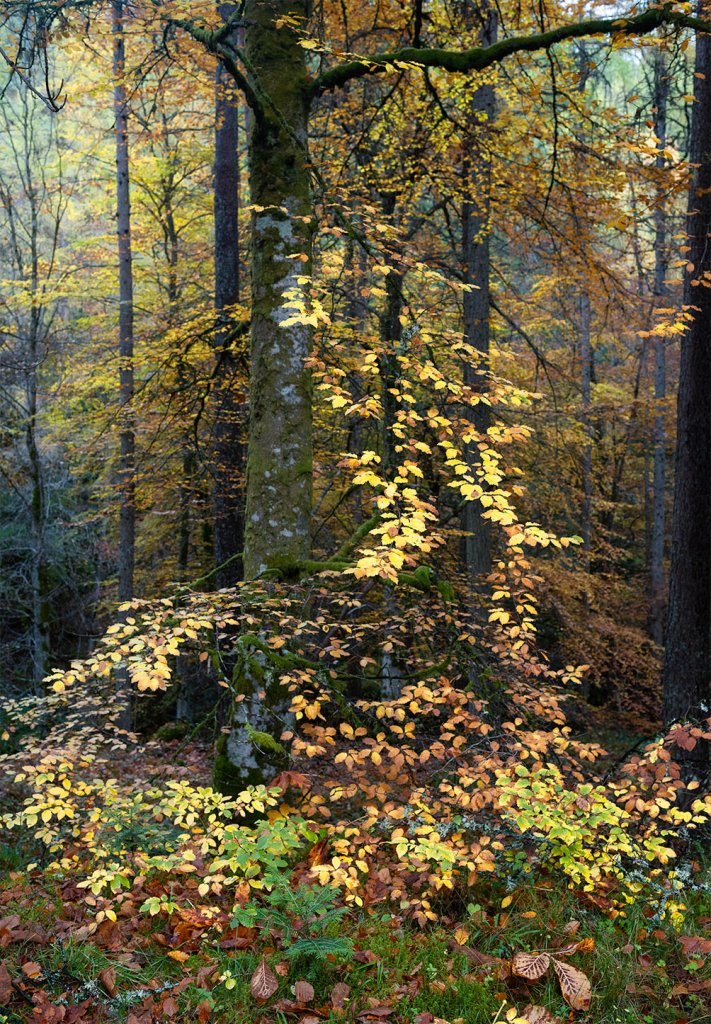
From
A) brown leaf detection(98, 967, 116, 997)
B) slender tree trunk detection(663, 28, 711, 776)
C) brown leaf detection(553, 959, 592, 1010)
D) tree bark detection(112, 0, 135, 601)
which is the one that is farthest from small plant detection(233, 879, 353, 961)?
tree bark detection(112, 0, 135, 601)

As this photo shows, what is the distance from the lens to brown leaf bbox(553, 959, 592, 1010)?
3258 mm

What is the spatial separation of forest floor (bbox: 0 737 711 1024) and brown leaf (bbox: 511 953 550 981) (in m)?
0.06

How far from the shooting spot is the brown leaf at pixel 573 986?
10.7 ft

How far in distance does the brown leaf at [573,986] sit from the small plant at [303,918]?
957 mm

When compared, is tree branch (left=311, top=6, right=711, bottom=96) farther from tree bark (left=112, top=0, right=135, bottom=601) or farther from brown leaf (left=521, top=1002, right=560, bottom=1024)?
tree bark (left=112, top=0, right=135, bottom=601)

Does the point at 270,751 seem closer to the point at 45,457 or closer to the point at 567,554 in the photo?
the point at 567,554

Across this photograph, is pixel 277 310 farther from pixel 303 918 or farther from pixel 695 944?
pixel 695 944

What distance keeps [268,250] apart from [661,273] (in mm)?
12859

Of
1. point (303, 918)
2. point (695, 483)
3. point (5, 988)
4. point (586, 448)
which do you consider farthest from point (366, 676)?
point (586, 448)

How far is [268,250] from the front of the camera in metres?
5.48

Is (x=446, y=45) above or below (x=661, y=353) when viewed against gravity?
above

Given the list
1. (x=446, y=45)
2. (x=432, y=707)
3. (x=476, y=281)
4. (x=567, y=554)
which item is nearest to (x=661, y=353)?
(x=567, y=554)

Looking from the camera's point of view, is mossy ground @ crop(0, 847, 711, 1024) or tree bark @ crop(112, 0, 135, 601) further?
tree bark @ crop(112, 0, 135, 601)

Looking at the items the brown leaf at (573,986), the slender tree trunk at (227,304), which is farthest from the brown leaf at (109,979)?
the slender tree trunk at (227,304)
